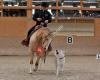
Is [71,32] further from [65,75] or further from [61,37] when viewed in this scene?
[65,75]

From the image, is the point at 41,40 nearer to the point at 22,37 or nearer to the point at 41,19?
the point at 41,19

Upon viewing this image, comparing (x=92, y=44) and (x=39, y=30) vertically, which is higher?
(x=39, y=30)

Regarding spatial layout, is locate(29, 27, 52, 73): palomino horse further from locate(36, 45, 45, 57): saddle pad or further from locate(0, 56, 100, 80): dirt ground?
locate(0, 56, 100, 80): dirt ground

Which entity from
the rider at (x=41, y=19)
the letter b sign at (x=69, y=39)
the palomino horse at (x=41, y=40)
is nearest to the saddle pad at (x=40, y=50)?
the palomino horse at (x=41, y=40)

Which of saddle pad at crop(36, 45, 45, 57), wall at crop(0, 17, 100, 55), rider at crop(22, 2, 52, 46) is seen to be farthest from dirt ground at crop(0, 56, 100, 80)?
rider at crop(22, 2, 52, 46)

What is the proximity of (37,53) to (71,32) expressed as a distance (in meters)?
6.36

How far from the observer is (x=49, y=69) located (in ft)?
52.5

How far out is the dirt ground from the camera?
1377 cm

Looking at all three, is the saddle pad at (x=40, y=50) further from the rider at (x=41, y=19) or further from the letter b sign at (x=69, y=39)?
the letter b sign at (x=69, y=39)

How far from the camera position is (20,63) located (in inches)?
698

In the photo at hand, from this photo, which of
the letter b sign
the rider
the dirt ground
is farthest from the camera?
the letter b sign

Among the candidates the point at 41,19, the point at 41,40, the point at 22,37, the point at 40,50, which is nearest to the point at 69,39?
the point at 22,37

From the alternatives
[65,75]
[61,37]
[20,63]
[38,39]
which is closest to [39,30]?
[38,39]

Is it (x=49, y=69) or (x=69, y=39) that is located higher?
(x=69, y=39)
